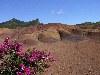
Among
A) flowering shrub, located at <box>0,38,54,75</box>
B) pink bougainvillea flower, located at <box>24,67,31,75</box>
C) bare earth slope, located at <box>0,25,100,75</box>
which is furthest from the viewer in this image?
bare earth slope, located at <box>0,25,100,75</box>

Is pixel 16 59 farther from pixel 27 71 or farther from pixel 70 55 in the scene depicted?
→ pixel 70 55

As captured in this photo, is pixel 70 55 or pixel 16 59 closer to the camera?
pixel 16 59

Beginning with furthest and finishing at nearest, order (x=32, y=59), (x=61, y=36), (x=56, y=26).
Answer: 1. (x=56, y=26)
2. (x=61, y=36)
3. (x=32, y=59)

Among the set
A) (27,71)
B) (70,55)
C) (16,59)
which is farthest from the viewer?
(70,55)

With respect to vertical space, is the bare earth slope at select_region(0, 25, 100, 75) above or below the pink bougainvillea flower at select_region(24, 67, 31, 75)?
below

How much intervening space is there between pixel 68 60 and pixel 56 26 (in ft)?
46.7

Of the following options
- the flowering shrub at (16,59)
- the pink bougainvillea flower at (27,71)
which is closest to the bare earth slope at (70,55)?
the flowering shrub at (16,59)

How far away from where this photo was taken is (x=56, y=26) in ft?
90.7

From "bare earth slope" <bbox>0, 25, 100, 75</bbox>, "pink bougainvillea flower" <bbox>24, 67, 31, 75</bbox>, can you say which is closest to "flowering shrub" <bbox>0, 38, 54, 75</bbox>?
"pink bougainvillea flower" <bbox>24, 67, 31, 75</bbox>

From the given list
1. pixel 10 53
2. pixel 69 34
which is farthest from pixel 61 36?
pixel 10 53

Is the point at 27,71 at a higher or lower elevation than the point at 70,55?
higher

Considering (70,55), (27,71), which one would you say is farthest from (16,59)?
(70,55)

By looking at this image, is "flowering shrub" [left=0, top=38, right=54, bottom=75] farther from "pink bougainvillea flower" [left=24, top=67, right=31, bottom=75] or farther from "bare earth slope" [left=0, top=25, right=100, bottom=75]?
"bare earth slope" [left=0, top=25, right=100, bottom=75]

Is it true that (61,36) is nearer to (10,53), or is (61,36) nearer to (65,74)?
(65,74)
